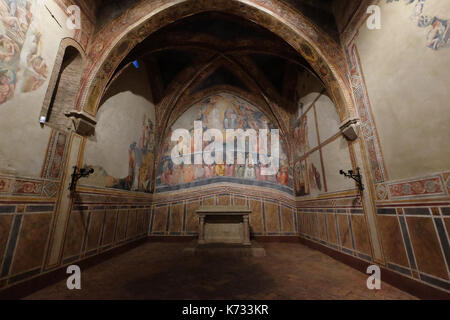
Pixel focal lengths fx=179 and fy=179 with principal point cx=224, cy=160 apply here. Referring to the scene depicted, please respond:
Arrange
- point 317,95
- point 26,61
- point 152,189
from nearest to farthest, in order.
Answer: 1. point 26,61
2. point 317,95
3. point 152,189

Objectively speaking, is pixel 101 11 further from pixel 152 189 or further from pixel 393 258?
pixel 393 258

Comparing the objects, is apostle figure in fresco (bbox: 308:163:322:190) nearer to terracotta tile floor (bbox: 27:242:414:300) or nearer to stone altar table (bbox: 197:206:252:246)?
terracotta tile floor (bbox: 27:242:414:300)

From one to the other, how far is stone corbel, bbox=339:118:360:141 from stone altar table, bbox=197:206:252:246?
12.5 ft

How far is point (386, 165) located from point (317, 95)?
370 centimetres

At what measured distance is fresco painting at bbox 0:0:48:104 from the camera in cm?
307

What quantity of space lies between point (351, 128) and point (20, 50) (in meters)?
7.25

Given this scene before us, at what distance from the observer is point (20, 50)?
3305 millimetres

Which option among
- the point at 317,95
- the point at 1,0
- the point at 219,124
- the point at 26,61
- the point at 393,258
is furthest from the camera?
the point at 219,124

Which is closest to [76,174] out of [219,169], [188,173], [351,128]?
[188,173]

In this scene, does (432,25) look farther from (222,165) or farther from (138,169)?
(138,169)

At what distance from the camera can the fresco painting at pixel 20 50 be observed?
10.1 ft

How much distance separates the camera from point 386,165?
3814 mm

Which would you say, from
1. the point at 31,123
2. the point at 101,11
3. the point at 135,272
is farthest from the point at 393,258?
the point at 101,11

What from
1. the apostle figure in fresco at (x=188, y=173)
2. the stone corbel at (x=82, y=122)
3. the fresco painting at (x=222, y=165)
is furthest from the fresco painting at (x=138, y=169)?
the apostle figure in fresco at (x=188, y=173)
